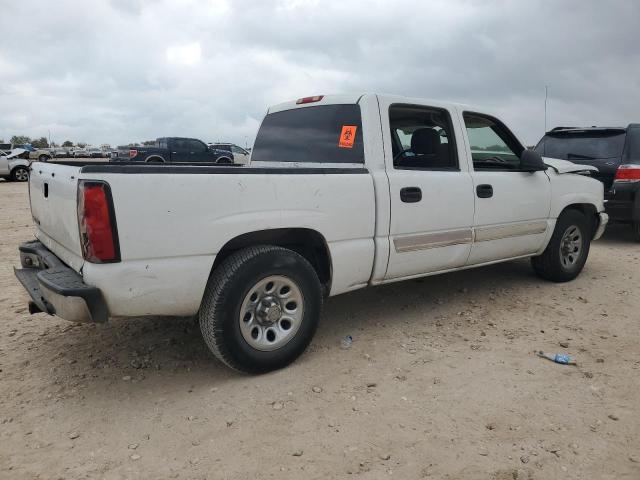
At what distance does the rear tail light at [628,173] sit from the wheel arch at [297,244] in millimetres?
5769

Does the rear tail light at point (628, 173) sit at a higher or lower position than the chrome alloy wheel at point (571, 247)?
higher

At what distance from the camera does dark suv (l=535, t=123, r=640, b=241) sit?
23.9ft

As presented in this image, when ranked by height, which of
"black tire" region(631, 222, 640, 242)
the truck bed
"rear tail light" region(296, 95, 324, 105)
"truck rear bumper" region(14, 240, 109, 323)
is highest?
"rear tail light" region(296, 95, 324, 105)

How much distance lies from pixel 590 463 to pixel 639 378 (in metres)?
1.13

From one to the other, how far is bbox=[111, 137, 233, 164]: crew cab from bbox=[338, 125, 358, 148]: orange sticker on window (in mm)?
17310

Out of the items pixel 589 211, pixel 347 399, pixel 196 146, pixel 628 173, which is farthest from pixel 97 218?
pixel 196 146

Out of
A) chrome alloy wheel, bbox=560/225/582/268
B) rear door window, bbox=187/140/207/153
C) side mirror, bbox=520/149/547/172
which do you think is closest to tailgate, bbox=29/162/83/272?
side mirror, bbox=520/149/547/172

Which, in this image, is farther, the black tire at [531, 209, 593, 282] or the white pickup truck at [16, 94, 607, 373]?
the black tire at [531, 209, 593, 282]

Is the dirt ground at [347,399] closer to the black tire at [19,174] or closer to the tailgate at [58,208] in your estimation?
the tailgate at [58,208]

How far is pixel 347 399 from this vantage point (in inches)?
116

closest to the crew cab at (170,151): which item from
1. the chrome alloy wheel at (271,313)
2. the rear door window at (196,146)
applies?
the rear door window at (196,146)

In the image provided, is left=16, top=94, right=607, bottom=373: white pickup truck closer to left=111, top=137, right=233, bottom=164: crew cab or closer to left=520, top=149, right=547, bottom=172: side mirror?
left=520, top=149, right=547, bottom=172: side mirror

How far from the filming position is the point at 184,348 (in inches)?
144

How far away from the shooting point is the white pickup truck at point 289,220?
2.66 metres
